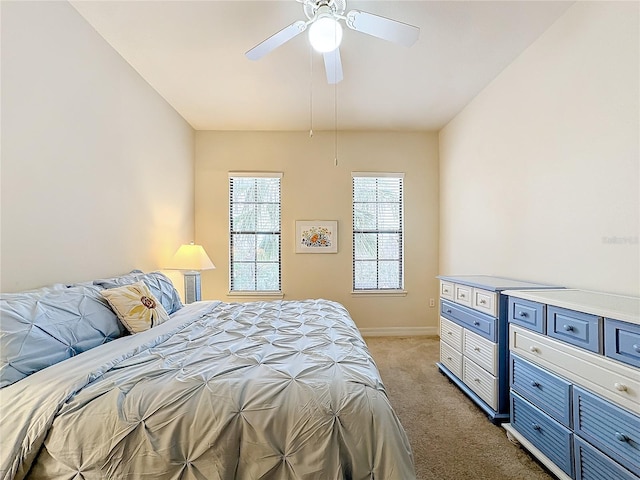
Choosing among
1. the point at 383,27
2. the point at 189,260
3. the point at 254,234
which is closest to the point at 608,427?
the point at 383,27

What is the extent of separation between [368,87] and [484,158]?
1.42 m

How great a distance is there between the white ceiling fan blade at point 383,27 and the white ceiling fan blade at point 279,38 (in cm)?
30

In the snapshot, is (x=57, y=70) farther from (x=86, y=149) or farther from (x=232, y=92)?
(x=232, y=92)

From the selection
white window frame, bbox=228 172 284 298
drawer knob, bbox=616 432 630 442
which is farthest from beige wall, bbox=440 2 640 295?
white window frame, bbox=228 172 284 298

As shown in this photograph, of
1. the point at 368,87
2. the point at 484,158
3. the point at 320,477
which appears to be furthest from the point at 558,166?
the point at 320,477

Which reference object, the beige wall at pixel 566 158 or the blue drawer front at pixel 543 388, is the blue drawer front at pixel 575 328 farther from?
the beige wall at pixel 566 158

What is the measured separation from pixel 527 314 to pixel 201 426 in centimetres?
189

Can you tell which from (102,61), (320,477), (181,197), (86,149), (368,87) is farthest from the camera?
(181,197)

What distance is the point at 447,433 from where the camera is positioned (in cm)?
204

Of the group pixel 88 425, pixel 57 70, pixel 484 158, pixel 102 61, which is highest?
pixel 102 61

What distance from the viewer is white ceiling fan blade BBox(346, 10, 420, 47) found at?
67.8 inches

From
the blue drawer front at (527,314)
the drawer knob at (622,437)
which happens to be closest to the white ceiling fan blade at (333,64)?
the blue drawer front at (527,314)

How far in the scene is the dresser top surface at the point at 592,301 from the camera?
1.31 meters

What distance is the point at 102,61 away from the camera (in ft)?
7.69
